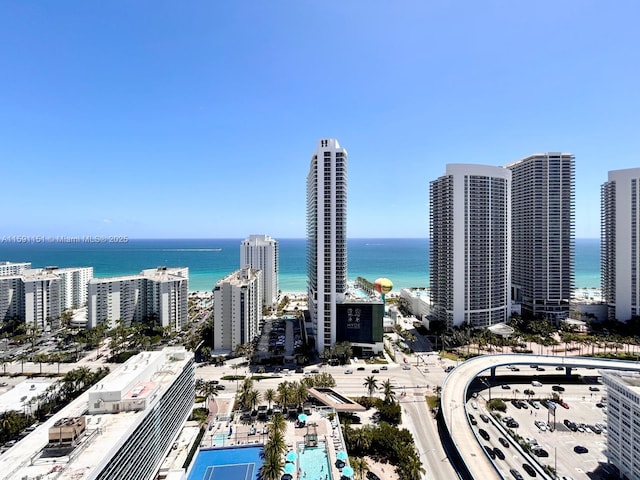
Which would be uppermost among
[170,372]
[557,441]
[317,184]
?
[317,184]

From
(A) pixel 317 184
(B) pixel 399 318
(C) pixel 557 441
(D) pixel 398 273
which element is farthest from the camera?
(D) pixel 398 273

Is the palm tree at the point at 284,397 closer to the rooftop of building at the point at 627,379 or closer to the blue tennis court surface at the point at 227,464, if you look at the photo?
the blue tennis court surface at the point at 227,464

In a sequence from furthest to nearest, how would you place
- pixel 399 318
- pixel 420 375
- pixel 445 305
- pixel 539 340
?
1. pixel 399 318
2. pixel 445 305
3. pixel 539 340
4. pixel 420 375

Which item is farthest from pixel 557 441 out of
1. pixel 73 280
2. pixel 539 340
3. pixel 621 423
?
pixel 73 280

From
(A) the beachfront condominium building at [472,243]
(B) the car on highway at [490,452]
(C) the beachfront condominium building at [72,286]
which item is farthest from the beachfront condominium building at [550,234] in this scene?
(C) the beachfront condominium building at [72,286]

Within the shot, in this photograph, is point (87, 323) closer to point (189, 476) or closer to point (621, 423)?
point (189, 476)

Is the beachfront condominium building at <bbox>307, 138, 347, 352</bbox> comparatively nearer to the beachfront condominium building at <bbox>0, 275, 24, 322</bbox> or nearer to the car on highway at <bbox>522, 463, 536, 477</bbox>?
the car on highway at <bbox>522, 463, 536, 477</bbox>

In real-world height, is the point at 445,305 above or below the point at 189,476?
above

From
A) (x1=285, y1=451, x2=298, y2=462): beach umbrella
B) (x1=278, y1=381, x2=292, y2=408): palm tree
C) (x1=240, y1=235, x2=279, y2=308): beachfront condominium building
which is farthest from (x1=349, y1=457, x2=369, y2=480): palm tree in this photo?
(x1=240, y1=235, x2=279, y2=308): beachfront condominium building
